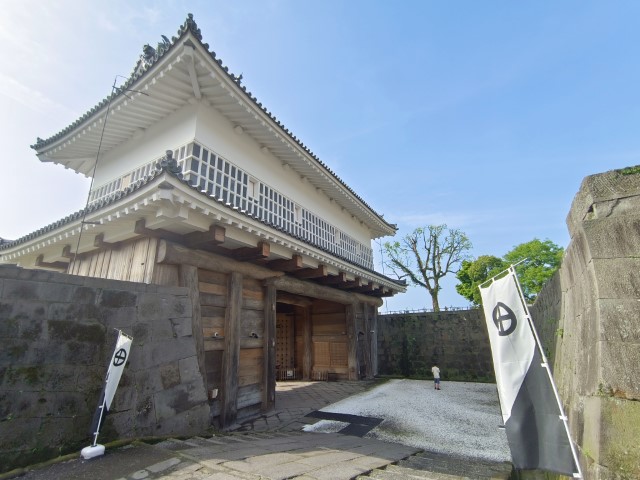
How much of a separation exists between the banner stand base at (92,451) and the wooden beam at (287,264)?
5153 millimetres

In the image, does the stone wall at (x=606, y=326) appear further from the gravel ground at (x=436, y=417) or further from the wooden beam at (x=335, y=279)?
the wooden beam at (x=335, y=279)

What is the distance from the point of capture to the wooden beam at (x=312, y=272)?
9.27 m

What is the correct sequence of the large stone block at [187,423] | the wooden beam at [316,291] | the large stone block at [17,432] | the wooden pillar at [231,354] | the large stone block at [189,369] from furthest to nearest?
the wooden beam at [316,291] < the wooden pillar at [231,354] < the large stone block at [189,369] < the large stone block at [187,423] < the large stone block at [17,432]

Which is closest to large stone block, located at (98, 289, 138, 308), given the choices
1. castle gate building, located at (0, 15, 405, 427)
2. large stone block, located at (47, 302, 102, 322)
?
large stone block, located at (47, 302, 102, 322)

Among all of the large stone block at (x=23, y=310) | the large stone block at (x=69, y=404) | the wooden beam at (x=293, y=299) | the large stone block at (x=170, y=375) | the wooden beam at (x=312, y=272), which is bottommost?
the large stone block at (x=69, y=404)

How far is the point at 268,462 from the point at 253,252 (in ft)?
14.2

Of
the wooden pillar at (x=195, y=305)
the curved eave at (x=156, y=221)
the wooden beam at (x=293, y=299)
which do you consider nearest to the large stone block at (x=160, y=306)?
the wooden pillar at (x=195, y=305)

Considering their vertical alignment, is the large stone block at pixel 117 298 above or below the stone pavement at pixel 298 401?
above

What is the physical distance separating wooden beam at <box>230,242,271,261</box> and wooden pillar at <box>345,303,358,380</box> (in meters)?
6.48

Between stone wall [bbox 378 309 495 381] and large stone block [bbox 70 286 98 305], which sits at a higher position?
large stone block [bbox 70 286 98 305]

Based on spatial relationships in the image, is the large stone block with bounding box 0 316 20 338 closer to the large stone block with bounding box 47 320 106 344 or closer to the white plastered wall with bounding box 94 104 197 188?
the large stone block with bounding box 47 320 106 344

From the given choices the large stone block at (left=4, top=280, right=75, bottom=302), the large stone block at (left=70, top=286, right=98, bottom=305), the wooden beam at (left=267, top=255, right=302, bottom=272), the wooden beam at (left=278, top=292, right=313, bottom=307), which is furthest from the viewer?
the wooden beam at (left=278, top=292, right=313, bottom=307)

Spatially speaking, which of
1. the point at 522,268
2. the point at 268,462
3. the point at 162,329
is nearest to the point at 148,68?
the point at 162,329

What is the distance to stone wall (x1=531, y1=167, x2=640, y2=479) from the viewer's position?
244 centimetres
